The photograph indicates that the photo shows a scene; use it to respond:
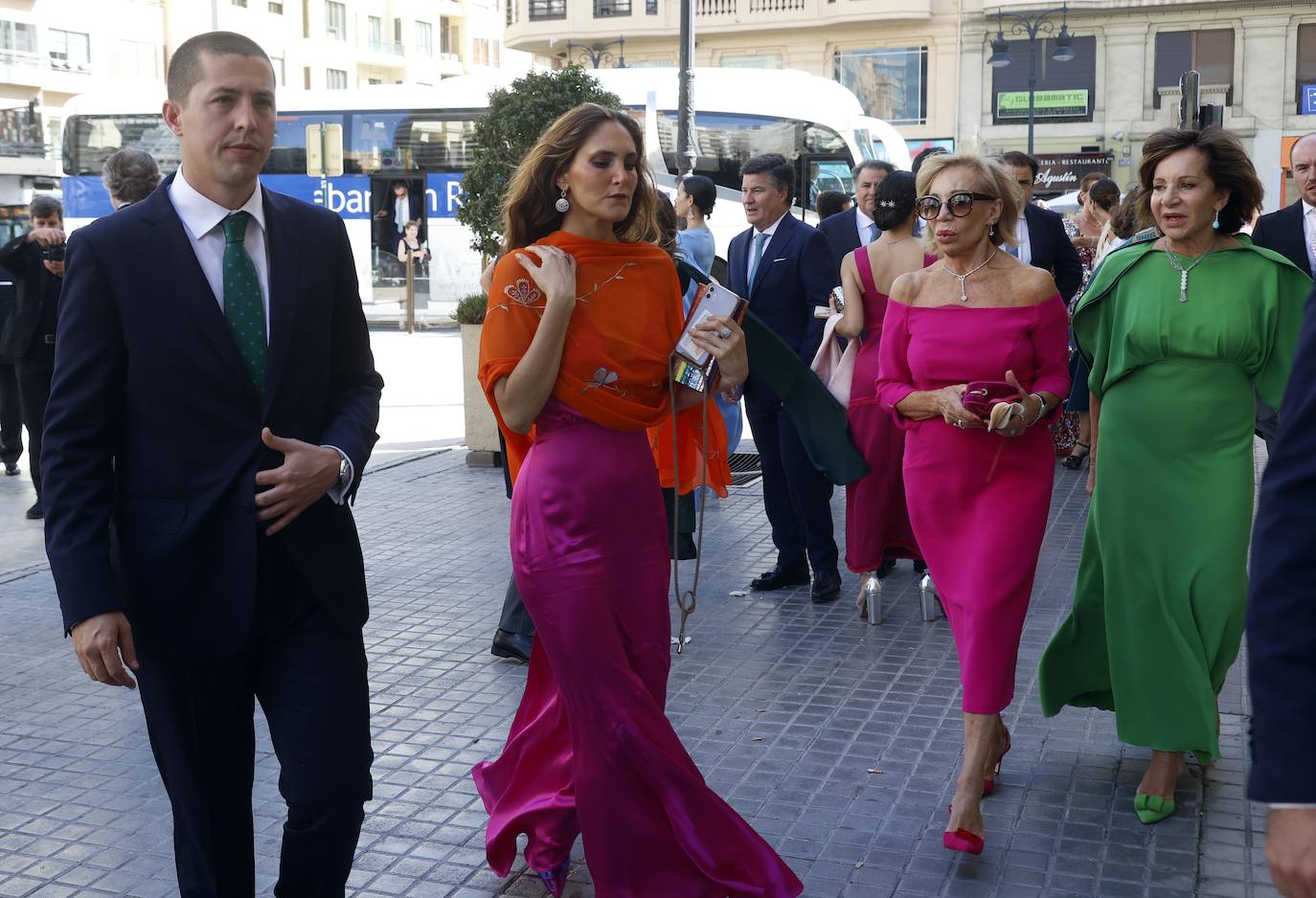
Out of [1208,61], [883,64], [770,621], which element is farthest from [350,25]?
[770,621]

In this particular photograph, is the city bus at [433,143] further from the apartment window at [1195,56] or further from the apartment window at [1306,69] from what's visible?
the apartment window at [1306,69]

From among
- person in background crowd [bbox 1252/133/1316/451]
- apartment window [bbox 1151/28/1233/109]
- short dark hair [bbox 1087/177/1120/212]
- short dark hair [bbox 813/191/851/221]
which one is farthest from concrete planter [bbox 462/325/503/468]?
apartment window [bbox 1151/28/1233/109]

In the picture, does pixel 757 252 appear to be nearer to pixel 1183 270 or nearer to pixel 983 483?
pixel 1183 270

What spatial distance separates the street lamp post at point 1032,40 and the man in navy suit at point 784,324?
30504 mm

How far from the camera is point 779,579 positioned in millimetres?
7547

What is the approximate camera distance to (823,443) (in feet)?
15.7

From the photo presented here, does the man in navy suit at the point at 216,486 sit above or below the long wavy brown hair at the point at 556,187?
below

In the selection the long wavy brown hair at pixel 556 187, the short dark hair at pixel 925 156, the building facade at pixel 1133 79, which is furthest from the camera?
the building facade at pixel 1133 79

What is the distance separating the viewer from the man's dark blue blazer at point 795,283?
7.52 metres

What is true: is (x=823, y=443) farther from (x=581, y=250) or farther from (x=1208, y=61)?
(x=1208, y=61)

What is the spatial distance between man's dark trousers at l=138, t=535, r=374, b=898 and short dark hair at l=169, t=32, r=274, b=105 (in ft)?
3.13

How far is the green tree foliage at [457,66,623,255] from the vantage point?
38.9ft

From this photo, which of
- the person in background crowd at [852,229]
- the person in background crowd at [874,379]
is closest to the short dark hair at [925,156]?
the person in background crowd at [874,379]

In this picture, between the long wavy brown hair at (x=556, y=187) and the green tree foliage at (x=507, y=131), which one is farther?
the green tree foliage at (x=507, y=131)
